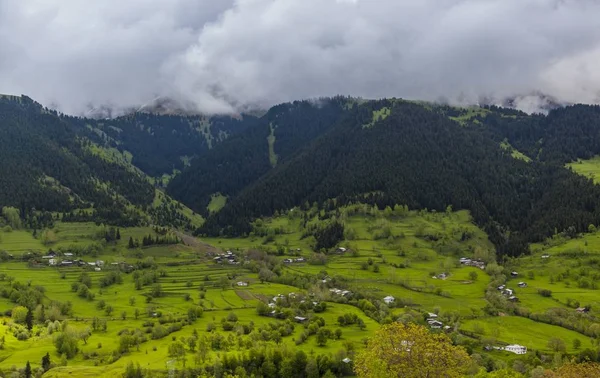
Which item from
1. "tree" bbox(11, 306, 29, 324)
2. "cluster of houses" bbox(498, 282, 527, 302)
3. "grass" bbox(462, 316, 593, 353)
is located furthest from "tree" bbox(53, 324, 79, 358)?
"cluster of houses" bbox(498, 282, 527, 302)

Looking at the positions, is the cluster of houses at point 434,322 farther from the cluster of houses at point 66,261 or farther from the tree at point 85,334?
the cluster of houses at point 66,261

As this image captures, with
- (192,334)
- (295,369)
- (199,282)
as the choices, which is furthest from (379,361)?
(199,282)

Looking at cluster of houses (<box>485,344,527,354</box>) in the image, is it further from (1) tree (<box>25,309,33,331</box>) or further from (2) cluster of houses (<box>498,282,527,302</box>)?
(1) tree (<box>25,309,33,331</box>)

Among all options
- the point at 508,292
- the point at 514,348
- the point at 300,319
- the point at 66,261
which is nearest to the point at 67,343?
the point at 300,319

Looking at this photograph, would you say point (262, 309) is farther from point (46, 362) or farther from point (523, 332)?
point (523, 332)

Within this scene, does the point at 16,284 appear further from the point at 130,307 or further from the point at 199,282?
the point at 199,282

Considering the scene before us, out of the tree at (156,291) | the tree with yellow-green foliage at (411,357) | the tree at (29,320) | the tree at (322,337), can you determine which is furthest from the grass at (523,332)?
the tree at (29,320)
